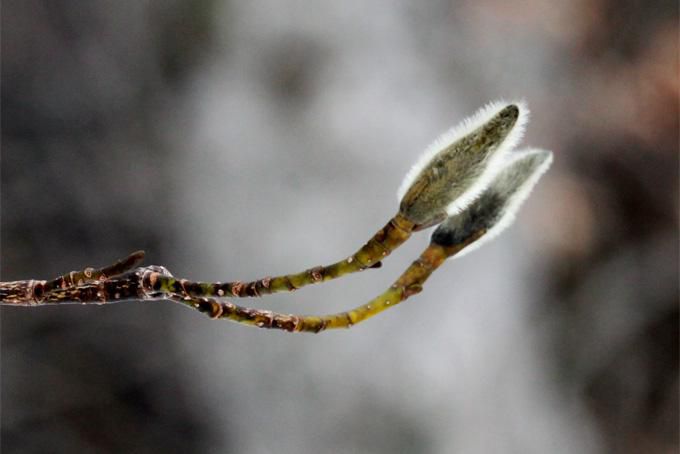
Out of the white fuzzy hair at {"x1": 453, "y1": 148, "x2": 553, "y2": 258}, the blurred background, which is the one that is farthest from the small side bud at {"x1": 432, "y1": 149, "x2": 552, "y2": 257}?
the blurred background

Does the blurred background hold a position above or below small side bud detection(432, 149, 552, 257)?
above

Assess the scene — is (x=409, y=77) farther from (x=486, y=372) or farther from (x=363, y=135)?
(x=486, y=372)

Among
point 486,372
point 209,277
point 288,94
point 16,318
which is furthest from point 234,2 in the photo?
point 486,372

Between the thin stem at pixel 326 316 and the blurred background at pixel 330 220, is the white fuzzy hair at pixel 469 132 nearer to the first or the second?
the thin stem at pixel 326 316

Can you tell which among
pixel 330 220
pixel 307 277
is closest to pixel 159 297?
pixel 307 277

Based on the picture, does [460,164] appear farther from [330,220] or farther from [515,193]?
[330,220]

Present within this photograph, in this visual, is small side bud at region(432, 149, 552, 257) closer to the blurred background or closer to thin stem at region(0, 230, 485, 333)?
thin stem at region(0, 230, 485, 333)

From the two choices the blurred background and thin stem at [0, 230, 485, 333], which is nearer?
thin stem at [0, 230, 485, 333]
